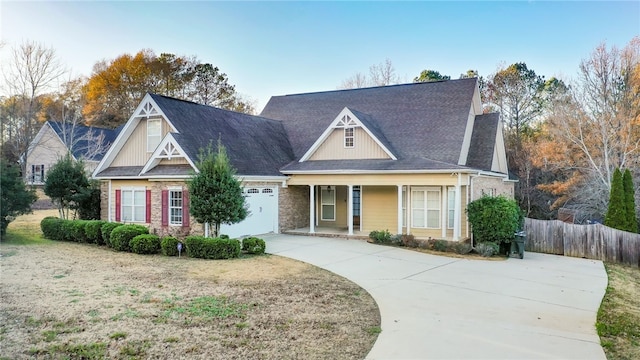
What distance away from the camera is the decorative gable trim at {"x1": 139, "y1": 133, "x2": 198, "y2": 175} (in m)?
16.5

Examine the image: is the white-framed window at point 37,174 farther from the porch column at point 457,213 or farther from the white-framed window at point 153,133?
the porch column at point 457,213

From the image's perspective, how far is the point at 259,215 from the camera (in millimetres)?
17953

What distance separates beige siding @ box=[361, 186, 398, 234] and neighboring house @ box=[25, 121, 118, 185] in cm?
2546

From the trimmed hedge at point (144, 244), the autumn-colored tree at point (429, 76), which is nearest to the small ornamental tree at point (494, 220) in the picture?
the trimmed hedge at point (144, 244)

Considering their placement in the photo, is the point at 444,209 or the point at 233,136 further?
the point at 233,136

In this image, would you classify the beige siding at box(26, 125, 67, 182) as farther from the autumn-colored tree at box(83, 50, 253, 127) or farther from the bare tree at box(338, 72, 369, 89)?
the bare tree at box(338, 72, 369, 89)

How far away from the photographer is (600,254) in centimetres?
1462

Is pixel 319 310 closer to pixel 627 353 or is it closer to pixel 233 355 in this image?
pixel 233 355

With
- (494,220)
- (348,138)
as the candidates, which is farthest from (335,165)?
(494,220)

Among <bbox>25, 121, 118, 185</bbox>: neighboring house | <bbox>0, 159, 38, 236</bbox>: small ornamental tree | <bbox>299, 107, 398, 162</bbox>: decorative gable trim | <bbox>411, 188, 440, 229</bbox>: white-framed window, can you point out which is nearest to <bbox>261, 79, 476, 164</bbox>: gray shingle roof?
<bbox>299, 107, 398, 162</bbox>: decorative gable trim

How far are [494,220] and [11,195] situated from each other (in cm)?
1871

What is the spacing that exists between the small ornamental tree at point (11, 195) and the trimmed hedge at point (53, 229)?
1020 mm

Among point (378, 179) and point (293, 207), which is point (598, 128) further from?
point (293, 207)

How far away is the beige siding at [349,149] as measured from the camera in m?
18.6
